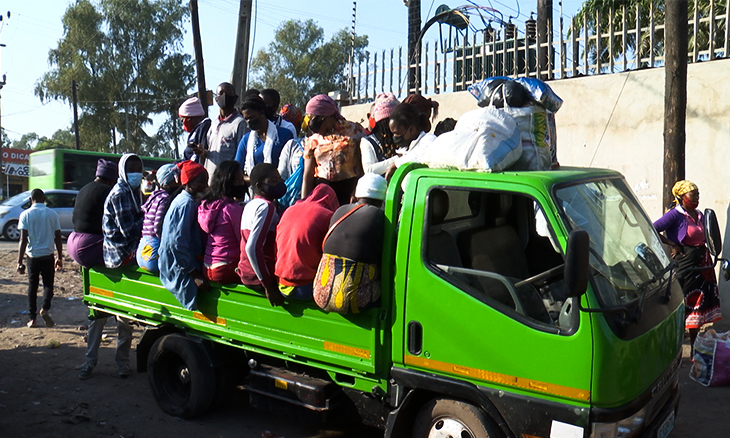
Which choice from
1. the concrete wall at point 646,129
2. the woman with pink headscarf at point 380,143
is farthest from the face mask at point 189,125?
the concrete wall at point 646,129

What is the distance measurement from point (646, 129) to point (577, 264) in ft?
21.2

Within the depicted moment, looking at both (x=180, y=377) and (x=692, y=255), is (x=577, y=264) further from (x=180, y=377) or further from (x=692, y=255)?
(x=692, y=255)

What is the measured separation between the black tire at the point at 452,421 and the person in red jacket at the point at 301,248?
3.42 feet

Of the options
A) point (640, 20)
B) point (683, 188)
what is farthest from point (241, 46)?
point (683, 188)

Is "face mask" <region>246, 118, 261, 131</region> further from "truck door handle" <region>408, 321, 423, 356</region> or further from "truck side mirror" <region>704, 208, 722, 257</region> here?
"truck side mirror" <region>704, 208, 722, 257</region>

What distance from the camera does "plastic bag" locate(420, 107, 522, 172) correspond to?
139 inches

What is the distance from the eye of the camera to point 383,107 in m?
5.38

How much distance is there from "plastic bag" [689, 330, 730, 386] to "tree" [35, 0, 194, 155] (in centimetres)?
3963

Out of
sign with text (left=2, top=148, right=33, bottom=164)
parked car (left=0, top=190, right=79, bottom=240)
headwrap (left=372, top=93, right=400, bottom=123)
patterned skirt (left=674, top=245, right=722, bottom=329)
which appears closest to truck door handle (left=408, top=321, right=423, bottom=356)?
headwrap (left=372, top=93, right=400, bottom=123)

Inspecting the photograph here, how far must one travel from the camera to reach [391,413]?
3738mm

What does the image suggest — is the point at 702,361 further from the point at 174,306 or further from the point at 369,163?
the point at 174,306

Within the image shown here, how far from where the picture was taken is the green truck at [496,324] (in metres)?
3.12

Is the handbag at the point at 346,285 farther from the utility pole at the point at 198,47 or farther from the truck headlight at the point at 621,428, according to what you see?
the utility pole at the point at 198,47

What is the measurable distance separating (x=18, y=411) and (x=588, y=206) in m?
4.84
